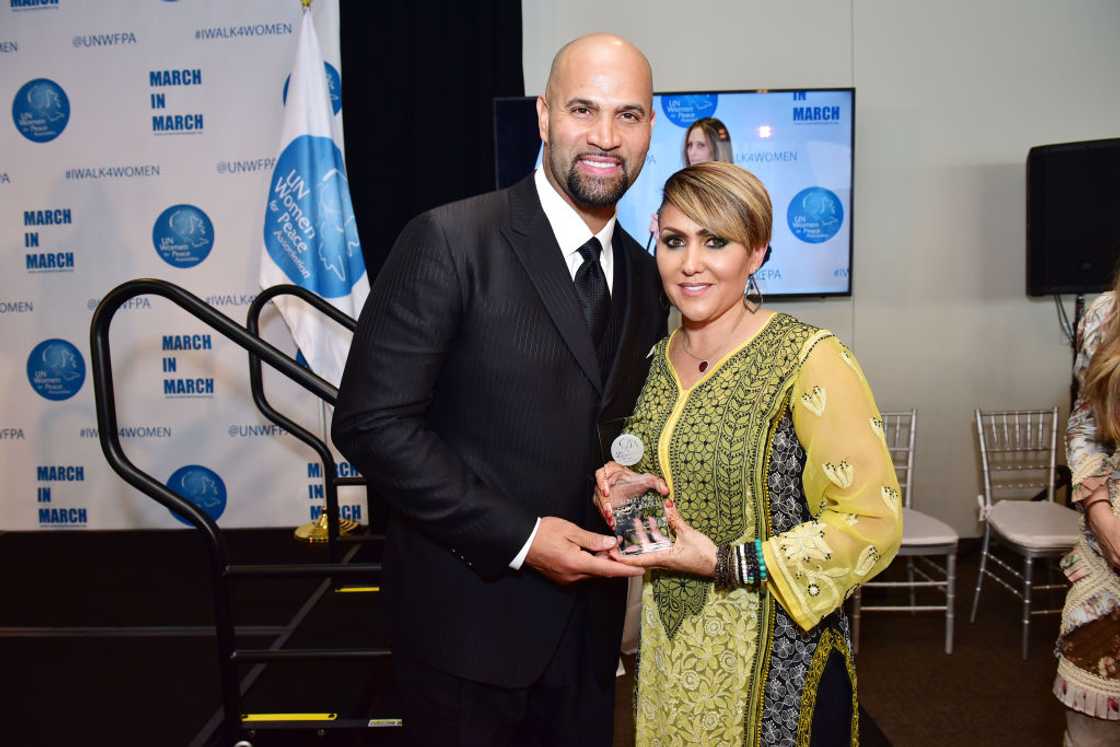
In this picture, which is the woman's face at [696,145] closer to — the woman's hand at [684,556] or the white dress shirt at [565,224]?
the white dress shirt at [565,224]

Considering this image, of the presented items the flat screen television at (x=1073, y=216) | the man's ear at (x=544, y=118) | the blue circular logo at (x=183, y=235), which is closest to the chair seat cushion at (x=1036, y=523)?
the flat screen television at (x=1073, y=216)

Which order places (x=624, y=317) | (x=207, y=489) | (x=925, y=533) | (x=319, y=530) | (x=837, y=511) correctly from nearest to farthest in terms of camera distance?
(x=837, y=511), (x=624, y=317), (x=925, y=533), (x=319, y=530), (x=207, y=489)

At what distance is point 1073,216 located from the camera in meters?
3.62

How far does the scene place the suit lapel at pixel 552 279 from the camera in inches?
53.9

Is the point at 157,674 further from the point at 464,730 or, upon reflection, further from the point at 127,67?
the point at 127,67

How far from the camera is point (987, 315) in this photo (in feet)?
14.0

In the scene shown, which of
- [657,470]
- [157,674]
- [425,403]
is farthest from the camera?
[157,674]

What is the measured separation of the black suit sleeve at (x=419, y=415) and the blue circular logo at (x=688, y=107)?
294 cm

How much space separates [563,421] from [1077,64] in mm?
4276

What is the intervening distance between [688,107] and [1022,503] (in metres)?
2.48

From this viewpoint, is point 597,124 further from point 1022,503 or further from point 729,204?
point 1022,503

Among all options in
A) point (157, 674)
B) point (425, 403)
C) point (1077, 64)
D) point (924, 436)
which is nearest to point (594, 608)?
point (425, 403)

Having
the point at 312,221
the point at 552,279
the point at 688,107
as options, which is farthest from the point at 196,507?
the point at 688,107

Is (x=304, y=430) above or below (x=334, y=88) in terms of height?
below
